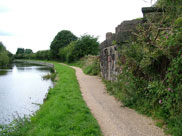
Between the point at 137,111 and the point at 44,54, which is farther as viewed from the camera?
the point at 44,54

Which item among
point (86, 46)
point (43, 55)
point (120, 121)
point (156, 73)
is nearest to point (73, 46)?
point (86, 46)

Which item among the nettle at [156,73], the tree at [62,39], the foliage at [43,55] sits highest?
the tree at [62,39]

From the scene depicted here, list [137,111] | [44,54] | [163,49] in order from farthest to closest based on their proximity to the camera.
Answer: [44,54] → [137,111] → [163,49]

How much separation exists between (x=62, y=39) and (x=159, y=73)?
142ft

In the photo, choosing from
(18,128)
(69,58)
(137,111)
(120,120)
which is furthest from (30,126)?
(69,58)

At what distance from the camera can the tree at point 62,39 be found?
4634 centimetres

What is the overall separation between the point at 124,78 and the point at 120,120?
1788 mm

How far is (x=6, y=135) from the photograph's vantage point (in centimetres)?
532

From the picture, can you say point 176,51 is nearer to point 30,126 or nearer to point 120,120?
point 120,120

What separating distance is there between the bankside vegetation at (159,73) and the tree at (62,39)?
40.5 metres

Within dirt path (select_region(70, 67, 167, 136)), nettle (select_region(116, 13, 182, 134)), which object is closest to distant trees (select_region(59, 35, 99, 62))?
nettle (select_region(116, 13, 182, 134))

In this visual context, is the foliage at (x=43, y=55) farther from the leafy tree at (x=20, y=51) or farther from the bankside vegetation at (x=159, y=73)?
the bankside vegetation at (x=159, y=73)

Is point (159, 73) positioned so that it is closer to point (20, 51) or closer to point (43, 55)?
point (43, 55)

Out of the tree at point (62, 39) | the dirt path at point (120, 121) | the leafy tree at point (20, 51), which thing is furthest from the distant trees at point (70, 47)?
the leafy tree at point (20, 51)
